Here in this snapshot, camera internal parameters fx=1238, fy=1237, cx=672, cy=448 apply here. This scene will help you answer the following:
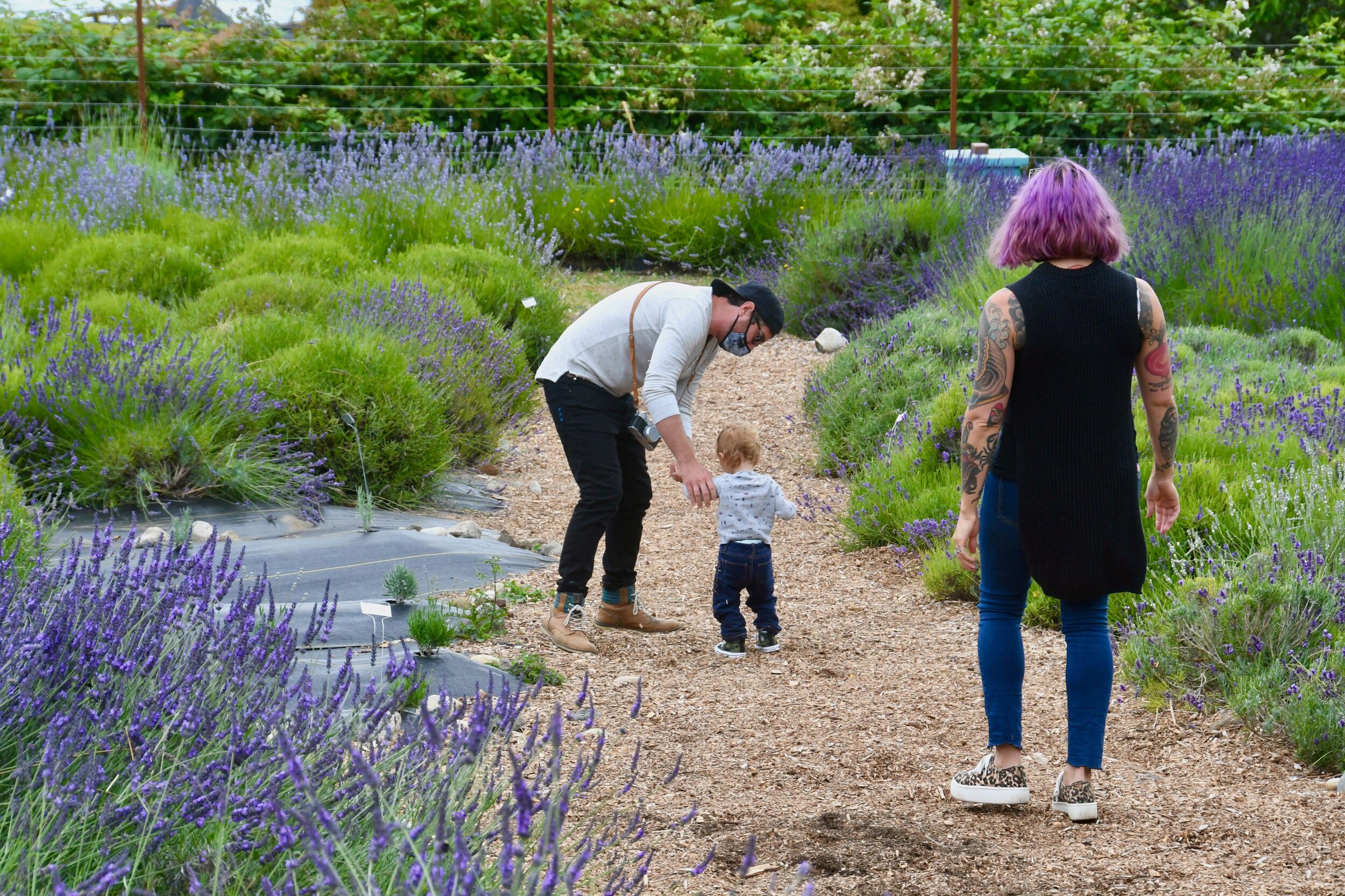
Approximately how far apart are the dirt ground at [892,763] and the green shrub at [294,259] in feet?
11.3

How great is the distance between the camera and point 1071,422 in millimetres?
2932

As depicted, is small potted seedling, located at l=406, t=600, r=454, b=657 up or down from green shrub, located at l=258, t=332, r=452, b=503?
down

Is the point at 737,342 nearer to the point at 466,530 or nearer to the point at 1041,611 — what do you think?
the point at 1041,611

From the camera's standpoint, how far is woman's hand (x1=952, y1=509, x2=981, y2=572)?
3.06 meters

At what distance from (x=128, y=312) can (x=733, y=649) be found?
3.75m

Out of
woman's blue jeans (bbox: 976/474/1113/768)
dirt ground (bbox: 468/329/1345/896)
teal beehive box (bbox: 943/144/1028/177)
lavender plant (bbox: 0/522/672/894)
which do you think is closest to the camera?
lavender plant (bbox: 0/522/672/894)

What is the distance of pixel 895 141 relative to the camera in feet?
40.6

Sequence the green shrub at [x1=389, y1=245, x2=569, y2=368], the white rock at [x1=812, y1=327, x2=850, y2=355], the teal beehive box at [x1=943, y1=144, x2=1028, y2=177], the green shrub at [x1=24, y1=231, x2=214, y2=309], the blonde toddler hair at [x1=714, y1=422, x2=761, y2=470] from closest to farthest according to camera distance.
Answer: the blonde toddler hair at [x1=714, y1=422, x2=761, y2=470], the green shrub at [x1=24, y1=231, x2=214, y2=309], the green shrub at [x1=389, y1=245, x2=569, y2=368], the white rock at [x1=812, y1=327, x2=850, y2=355], the teal beehive box at [x1=943, y1=144, x2=1028, y2=177]

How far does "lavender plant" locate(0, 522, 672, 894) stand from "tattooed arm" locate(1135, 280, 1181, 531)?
160 centimetres

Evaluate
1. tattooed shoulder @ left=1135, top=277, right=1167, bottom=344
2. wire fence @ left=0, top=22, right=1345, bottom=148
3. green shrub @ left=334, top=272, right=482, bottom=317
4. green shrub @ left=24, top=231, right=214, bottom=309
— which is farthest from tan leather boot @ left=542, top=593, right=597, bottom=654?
wire fence @ left=0, top=22, right=1345, bottom=148

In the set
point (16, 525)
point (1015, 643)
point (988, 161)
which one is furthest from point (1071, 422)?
point (988, 161)

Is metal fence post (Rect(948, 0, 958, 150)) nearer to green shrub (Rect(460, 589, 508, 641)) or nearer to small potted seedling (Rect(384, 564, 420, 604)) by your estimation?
green shrub (Rect(460, 589, 508, 641))

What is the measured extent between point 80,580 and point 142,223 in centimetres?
686

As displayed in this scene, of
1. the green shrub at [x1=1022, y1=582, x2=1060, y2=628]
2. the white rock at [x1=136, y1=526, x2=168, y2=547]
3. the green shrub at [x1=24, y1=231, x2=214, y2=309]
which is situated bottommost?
the green shrub at [x1=1022, y1=582, x2=1060, y2=628]
